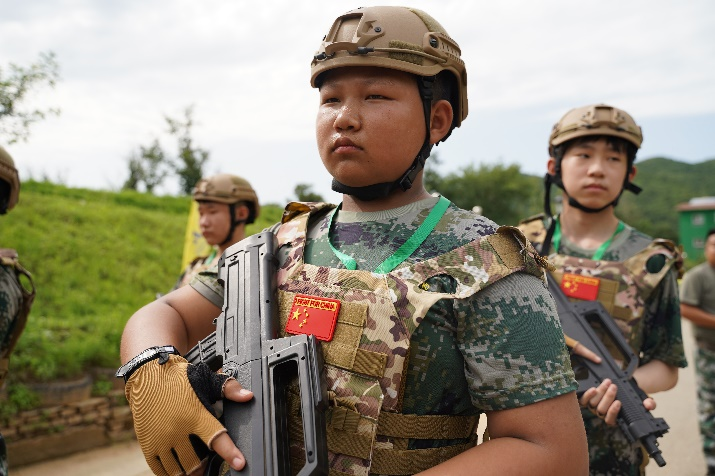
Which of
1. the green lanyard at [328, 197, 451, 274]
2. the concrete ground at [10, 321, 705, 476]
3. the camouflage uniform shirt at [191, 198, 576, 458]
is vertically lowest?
the concrete ground at [10, 321, 705, 476]

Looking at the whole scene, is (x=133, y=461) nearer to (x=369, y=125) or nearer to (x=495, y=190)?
(x=369, y=125)

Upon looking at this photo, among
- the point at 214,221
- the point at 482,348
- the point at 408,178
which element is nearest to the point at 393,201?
the point at 408,178

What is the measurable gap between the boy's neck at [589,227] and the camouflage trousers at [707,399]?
318 centimetres

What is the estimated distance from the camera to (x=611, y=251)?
315 centimetres

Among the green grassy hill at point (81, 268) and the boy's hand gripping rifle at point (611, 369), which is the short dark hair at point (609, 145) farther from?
the green grassy hill at point (81, 268)

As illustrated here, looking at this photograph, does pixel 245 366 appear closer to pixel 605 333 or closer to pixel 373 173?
pixel 373 173

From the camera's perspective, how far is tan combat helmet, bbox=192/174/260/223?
5.40 metres

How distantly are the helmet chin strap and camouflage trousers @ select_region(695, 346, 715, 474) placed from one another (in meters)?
4.98

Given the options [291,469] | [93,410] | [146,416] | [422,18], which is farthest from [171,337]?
[93,410]

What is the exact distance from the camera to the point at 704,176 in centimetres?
8112

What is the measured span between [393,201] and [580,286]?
1738 mm

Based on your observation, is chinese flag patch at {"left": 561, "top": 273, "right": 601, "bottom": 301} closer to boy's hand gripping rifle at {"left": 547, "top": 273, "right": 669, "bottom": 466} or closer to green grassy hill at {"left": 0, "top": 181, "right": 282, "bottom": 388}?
boy's hand gripping rifle at {"left": 547, "top": 273, "right": 669, "bottom": 466}

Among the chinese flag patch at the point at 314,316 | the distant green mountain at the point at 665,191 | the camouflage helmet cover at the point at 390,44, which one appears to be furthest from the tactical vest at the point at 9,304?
the distant green mountain at the point at 665,191

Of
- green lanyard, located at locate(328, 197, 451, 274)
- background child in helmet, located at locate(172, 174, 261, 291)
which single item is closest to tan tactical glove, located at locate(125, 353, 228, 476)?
green lanyard, located at locate(328, 197, 451, 274)
